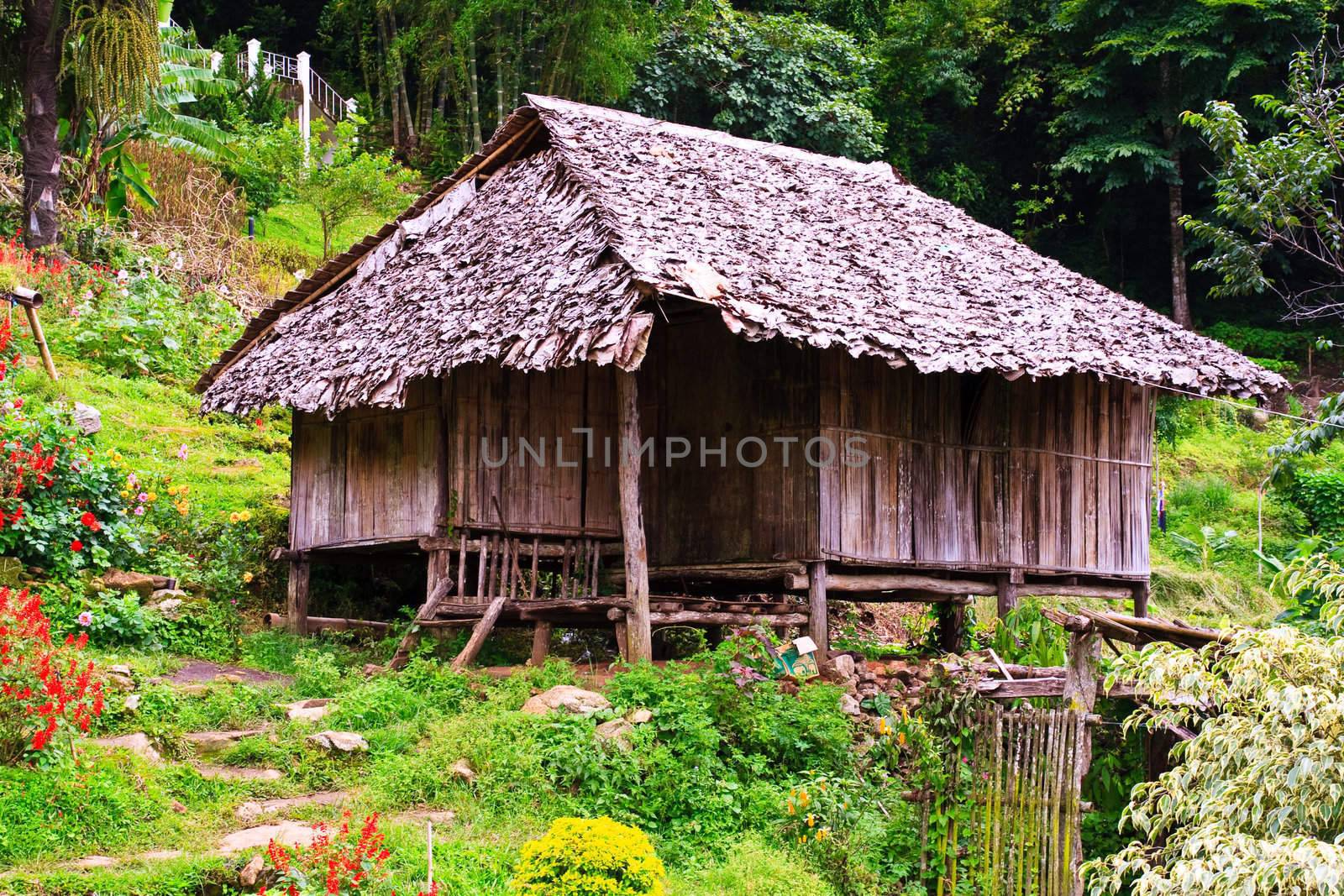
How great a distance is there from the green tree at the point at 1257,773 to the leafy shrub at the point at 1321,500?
50.0 feet

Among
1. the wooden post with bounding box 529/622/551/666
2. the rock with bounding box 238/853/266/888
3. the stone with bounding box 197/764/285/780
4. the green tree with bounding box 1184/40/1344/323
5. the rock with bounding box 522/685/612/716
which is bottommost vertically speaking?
the rock with bounding box 238/853/266/888

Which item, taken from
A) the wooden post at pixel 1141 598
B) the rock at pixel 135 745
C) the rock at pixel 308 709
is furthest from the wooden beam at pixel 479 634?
the wooden post at pixel 1141 598

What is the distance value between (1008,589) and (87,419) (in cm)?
858

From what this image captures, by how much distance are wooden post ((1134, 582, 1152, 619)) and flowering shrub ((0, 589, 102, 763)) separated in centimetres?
891

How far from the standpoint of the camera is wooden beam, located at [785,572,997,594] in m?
10.5

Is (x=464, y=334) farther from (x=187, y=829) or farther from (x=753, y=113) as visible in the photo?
(x=753, y=113)

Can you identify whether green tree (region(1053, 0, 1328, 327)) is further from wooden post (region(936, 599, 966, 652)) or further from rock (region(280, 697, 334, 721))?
rock (region(280, 697, 334, 721))

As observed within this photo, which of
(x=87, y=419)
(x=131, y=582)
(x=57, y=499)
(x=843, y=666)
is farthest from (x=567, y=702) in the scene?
(x=87, y=419)

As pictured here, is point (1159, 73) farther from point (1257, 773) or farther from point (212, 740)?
point (212, 740)

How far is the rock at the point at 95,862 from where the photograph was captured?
6.61 metres

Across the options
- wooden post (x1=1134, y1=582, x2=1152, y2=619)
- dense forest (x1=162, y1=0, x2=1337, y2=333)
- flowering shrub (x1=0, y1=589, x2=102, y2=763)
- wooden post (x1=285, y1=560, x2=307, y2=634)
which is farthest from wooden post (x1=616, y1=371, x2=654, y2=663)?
dense forest (x1=162, y1=0, x2=1337, y2=333)

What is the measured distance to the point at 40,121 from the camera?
54.5ft

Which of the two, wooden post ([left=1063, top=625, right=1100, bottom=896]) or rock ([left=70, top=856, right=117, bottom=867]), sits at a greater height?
wooden post ([left=1063, top=625, right=1100, bottom=896])

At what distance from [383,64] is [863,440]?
842 inches
